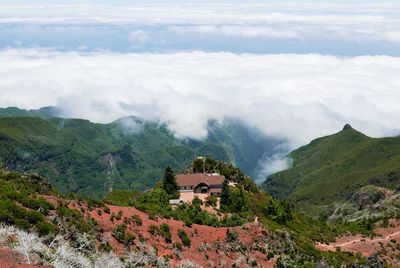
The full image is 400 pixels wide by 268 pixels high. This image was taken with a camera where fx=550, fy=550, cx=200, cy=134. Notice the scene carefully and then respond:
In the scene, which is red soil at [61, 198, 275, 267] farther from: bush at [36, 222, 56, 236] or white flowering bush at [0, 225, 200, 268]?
bush at [36, 222, 56, 236]

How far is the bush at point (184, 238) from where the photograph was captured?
193 feet

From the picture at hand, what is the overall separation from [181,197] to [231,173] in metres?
25.6

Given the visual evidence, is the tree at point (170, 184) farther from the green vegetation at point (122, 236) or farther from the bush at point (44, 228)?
the bush at point (44, 228)

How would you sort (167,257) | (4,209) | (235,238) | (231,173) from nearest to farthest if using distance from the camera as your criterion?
(4,209), (167,257), (235,238), (231,173)

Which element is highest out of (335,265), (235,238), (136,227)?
(136,227)

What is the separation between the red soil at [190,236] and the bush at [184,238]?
0.36 m

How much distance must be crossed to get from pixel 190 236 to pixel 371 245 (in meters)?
37.4

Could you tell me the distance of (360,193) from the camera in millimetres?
187000

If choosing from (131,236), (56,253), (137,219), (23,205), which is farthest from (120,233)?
(56,253)

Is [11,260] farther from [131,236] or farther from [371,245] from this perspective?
[371,245]

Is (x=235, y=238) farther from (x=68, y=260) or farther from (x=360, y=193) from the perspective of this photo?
(x=360, y=193)

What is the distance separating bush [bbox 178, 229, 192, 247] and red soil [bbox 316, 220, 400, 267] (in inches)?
1055

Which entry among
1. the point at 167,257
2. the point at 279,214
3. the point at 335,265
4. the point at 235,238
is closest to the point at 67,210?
the point at 167,257

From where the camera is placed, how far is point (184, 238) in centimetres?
5947
